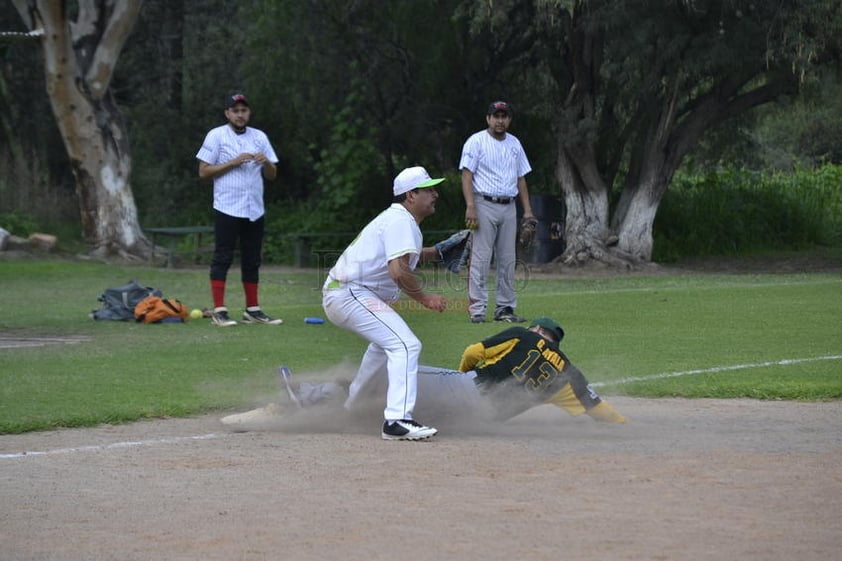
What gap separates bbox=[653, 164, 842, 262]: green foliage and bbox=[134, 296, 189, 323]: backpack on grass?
14.9 m

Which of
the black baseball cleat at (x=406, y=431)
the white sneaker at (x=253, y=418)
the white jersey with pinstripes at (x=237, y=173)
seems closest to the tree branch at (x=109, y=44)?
the white jersey with pinstripes at (x=237, y=173)

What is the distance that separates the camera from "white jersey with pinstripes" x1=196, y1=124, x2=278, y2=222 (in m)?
14.4

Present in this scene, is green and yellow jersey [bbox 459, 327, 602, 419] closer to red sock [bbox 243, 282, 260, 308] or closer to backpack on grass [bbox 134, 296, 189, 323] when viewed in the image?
red sock [bbox 243, 282, 260, 308]

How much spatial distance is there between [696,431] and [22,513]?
4308 millimetres

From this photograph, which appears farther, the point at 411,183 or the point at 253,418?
the point at 253,418

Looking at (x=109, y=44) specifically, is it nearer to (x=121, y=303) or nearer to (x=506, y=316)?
(x=121, y=303)

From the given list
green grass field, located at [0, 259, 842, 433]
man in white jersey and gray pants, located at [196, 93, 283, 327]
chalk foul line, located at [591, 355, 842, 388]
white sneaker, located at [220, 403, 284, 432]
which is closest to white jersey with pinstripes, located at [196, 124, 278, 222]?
man in white jersey and gray pants, located at [196, 93, 283, 327]

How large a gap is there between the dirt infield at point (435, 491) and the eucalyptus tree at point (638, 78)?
48.9 feet

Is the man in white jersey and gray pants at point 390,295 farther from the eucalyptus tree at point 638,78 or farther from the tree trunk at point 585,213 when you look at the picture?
the tree trunk at point 585,213

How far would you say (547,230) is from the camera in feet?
88.1

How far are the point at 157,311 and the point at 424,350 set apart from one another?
3.87 metres

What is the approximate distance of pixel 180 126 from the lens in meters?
32.3

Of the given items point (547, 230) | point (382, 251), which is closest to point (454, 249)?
point (382, 251)

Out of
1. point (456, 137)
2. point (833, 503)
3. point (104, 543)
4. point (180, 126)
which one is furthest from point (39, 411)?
point (180, 126)
